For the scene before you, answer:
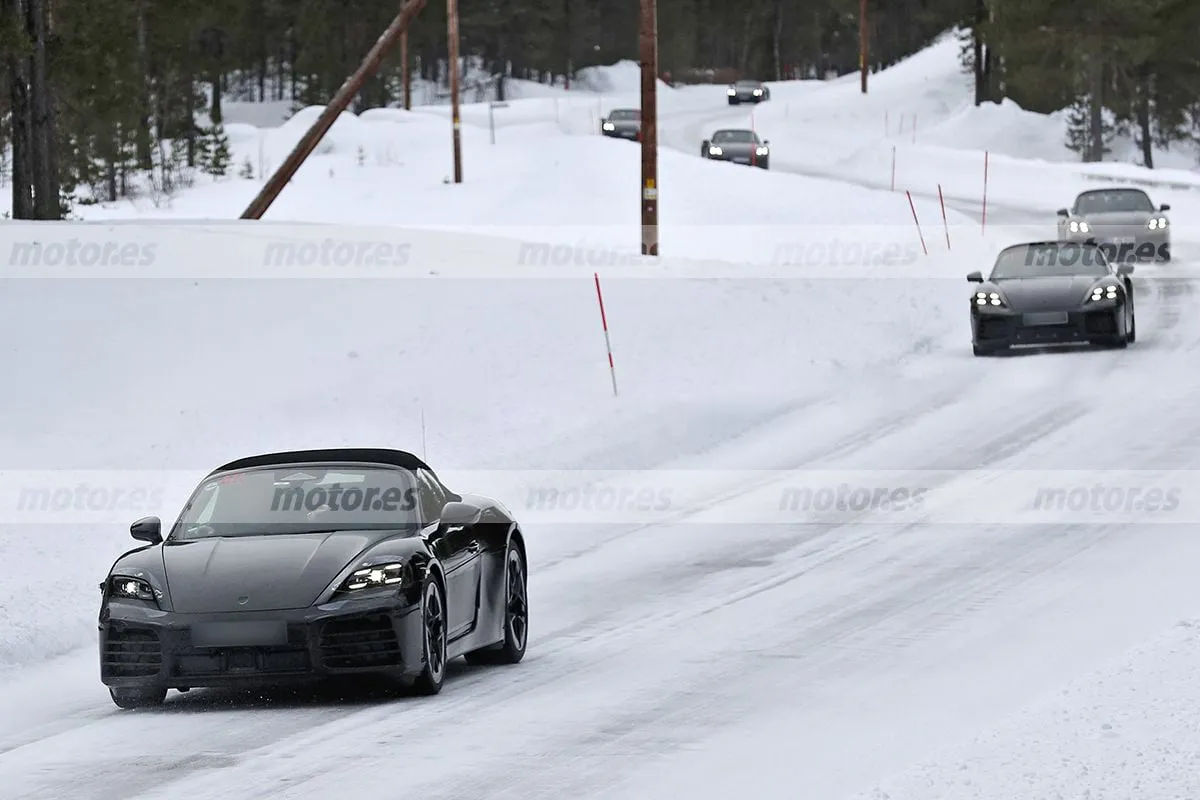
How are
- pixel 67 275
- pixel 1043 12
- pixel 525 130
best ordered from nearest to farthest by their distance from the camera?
pixel 67 275 < pixel 1043 12 < pixel 525 130

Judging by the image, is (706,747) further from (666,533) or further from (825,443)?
(825,443)

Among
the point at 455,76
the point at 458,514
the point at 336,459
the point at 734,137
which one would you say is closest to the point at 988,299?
the point at 336,459

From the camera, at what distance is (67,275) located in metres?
25.0

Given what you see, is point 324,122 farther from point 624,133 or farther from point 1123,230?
point 624,133

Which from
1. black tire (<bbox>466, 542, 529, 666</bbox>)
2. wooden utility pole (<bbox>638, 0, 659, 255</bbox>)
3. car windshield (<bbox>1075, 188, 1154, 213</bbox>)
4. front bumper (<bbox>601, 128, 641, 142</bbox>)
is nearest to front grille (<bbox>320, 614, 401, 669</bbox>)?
black tire (<bbox>466, 542, 529, 666</bbox>)

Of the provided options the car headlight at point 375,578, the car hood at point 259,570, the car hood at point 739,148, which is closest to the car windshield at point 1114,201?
the car hood at point 739,148

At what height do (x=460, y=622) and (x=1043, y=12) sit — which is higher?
(x=1043, y=12)

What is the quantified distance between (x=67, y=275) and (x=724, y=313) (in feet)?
28.0

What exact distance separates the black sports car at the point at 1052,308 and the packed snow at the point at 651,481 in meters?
0.39

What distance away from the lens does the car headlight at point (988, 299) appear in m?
24.2

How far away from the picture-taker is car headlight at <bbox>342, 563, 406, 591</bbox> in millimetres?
8938

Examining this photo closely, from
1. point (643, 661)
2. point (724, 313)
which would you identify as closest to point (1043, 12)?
point (724, 313)

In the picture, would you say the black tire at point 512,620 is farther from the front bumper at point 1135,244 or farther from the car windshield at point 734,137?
the car windshield at point 734,137

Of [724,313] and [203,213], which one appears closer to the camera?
[724,313]
